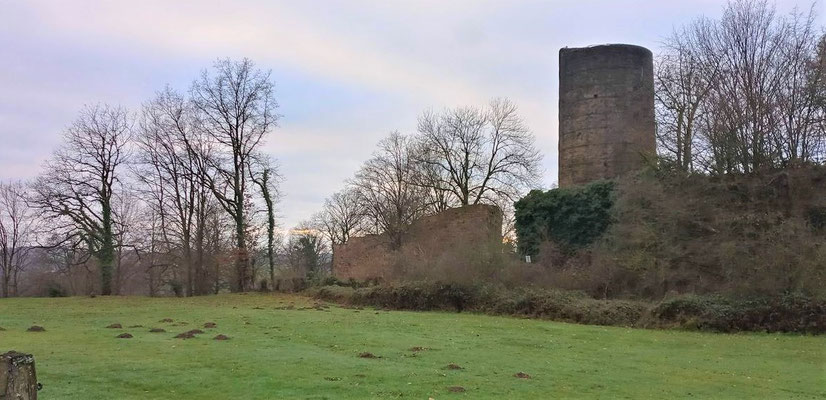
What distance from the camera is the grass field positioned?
9125 millimetres

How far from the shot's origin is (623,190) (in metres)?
27.8

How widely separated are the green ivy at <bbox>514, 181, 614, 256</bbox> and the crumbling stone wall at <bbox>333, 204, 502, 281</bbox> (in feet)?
5.73

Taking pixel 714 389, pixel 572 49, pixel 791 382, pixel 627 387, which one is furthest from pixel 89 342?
pixel 572 49

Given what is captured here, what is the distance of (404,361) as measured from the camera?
11.9m

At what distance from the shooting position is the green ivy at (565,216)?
1198 inches

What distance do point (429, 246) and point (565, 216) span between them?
7925mm

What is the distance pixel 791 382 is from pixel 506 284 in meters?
16.9

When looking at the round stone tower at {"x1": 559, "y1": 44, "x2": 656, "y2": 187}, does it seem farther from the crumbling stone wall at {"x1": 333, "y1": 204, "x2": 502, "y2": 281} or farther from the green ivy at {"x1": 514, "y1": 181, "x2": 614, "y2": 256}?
the crumbling stone wall at {"x1": 333, "y1": 204, "x2": 502, "y2": 281}

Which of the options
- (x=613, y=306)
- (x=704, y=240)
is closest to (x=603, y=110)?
(x=704, y=240)

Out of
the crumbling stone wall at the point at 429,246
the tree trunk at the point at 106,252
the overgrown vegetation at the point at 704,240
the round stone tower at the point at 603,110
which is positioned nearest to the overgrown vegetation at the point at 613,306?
the overgrown vegetation at the point at 704,240

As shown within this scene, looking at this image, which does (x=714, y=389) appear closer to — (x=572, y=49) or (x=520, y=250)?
(x=520, y=250)

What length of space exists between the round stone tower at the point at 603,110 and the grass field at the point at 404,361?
17.4 metres

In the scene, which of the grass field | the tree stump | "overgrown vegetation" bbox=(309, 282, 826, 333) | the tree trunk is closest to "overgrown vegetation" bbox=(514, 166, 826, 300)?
"overgrown vegetation" bbox=(309, 282, 826, 333)

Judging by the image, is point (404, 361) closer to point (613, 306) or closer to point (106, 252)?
point (613, 306)
